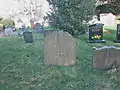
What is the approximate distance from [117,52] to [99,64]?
1.90 feet

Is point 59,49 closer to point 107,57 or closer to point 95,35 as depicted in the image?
point 107,57

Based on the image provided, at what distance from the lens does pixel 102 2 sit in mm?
20375

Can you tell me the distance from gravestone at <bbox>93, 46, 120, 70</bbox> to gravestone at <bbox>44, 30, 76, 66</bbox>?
2.54 feet

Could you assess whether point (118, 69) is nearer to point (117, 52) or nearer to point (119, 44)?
point (117, 52)

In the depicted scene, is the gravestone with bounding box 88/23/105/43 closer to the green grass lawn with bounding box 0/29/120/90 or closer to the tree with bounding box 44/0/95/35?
the tree with bounding box 44/0/95/35

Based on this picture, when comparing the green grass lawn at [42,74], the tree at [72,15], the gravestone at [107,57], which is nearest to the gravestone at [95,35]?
the tree at [72,15]

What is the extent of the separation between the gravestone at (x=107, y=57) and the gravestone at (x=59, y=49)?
773 millimetres

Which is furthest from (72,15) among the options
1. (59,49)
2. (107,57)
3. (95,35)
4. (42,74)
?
(42,74)

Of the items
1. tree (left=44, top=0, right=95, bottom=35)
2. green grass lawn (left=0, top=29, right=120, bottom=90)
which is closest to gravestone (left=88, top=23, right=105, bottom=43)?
tree (left=44, top=0, right=95, bottom=35)

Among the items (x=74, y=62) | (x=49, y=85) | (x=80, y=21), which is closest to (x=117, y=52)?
(x=74, y=62)

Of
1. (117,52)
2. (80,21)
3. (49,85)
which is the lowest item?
(49,85)

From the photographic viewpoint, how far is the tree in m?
11.9

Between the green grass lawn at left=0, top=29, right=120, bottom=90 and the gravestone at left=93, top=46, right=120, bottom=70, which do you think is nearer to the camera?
the green grass lawn at left=0, top=29, right=120, bottom=90

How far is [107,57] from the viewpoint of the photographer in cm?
762
